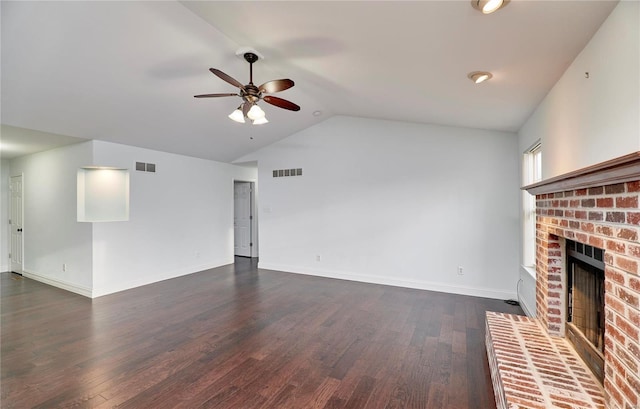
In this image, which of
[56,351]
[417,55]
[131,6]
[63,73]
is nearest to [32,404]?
[56,351]

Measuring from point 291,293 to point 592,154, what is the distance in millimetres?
3892

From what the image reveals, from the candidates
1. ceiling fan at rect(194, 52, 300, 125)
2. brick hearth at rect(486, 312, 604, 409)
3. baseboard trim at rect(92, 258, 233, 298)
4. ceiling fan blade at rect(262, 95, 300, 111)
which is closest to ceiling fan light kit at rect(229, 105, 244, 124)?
ceiling fan at rect(194, 52, 300, 125)

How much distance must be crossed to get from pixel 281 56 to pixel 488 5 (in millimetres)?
1938

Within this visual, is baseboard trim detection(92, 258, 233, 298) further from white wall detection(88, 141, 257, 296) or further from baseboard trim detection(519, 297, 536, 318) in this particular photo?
baseboard trim detection(519, 297, 536, 318)

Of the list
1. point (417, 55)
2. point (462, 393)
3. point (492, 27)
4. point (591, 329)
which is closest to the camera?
point (492, 27)

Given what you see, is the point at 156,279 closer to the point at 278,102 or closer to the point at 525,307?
the point at 278,102

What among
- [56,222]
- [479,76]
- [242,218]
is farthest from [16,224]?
[479,76]

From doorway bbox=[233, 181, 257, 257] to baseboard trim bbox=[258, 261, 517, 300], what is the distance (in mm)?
1648

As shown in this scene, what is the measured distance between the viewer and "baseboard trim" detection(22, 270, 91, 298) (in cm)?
453

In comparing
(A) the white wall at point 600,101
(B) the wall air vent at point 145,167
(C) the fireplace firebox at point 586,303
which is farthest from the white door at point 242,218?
(C) the fireplace firebox at point 586,303

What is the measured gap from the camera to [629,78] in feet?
4.56

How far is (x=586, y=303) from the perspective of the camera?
6.79 feet

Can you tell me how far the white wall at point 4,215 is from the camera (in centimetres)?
616

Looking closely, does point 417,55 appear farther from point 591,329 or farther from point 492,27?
point 591,329
